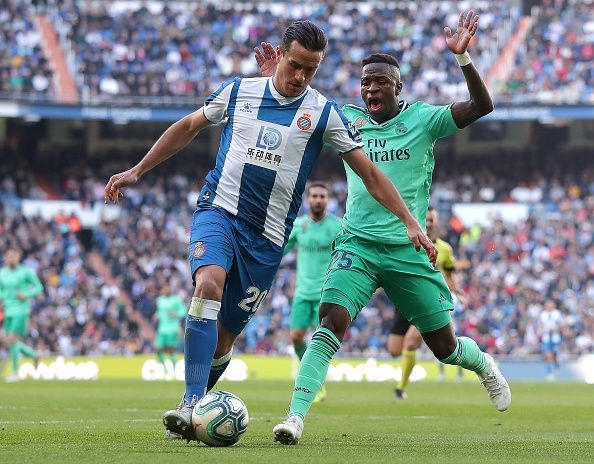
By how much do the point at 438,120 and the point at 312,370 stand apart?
2.14 metres

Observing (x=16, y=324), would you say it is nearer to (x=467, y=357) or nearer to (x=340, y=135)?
(x=467, y=357)

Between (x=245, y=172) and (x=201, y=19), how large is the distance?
34.3m

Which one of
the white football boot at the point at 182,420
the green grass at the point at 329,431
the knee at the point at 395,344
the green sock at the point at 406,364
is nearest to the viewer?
the green grass at the point at 329,431

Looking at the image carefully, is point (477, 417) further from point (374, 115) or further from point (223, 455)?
point (223, 455)

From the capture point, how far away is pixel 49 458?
615 cm

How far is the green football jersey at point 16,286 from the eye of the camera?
2237 centimetres

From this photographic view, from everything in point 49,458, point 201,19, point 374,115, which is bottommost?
point 49,458

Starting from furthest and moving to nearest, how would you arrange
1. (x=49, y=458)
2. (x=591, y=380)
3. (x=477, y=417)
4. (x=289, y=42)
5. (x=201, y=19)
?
1. (x=201, y=19)
2. (x=591, y=380)
3. (x=477, y=417)
4. (x=289, y=42)
5. (x=49, y=458)

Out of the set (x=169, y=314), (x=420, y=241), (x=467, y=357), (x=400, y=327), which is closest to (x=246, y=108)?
(x=420, y=241)

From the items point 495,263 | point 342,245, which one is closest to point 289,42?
point 342,245

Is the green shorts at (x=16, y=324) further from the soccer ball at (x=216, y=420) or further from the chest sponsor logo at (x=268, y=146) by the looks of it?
the soccer ball at (x=216, y=420)

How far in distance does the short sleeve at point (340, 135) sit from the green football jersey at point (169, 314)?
18721mm

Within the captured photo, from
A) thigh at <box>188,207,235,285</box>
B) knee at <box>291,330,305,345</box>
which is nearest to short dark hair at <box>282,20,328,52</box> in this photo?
thigh at <box>188,207,235,285</box>

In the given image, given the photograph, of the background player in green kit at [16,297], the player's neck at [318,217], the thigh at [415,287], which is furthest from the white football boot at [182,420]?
the background player in green kit at [16,297]
